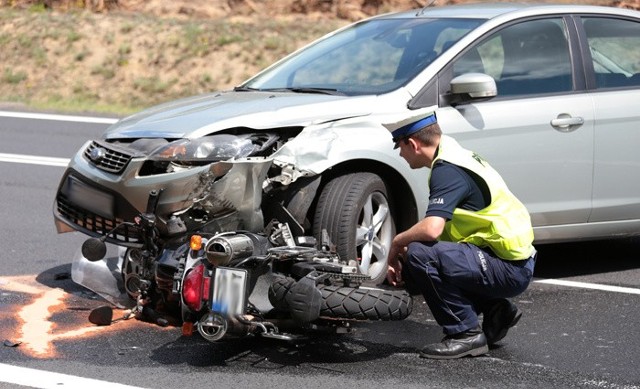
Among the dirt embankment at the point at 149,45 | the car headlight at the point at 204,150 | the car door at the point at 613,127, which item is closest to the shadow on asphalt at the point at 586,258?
the car door at the point at 613,127

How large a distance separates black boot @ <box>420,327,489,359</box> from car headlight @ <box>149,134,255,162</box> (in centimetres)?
142

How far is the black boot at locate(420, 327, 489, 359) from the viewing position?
20.1 ft

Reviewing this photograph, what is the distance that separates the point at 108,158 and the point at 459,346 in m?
2.22

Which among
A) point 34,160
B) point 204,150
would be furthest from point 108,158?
point 34,160

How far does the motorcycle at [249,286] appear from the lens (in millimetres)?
5852

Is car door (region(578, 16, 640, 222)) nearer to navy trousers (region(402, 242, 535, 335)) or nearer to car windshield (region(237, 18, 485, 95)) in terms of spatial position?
car windshield (region(237, 18, 485, 95))

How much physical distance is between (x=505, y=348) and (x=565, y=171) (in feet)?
5.40

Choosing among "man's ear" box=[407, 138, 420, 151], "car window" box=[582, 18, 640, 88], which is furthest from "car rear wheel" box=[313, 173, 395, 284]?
"car window" box=[582, 18, 640, 88]

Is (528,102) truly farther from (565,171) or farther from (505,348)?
(505,348)

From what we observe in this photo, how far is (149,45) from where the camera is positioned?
20.3 meters

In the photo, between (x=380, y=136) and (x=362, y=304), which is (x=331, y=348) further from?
(x=380, y=136)

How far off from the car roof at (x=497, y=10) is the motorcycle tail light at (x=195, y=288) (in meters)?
2.93

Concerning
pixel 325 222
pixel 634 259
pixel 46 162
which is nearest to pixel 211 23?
pixel 46 162

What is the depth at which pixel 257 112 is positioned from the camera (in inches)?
269
